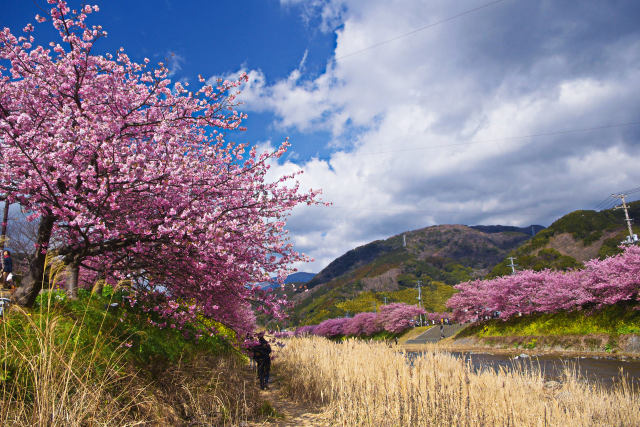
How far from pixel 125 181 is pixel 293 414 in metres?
6.72

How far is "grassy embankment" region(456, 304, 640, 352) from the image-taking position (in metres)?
21.9

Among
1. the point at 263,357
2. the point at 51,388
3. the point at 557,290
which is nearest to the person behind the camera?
the point at 51,388

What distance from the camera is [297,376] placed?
1146 cm

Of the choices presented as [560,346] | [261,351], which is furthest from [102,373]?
[560,346]

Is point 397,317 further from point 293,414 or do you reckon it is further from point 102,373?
point 102,373

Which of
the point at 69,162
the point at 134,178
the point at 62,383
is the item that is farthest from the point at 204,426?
the point at 69,162

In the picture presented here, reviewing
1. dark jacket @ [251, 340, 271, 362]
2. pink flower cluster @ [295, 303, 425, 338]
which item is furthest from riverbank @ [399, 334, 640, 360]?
pink flower cluster @ [295, 303, 425, 338]

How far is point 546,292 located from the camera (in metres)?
29.6

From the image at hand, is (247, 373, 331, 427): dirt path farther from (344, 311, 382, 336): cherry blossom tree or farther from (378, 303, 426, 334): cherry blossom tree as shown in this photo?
(344, 311, 382, 336): cherry blossom tree

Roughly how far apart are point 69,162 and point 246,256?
137 inches

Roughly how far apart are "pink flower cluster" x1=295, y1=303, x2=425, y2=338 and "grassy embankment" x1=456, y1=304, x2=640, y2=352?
21199mm

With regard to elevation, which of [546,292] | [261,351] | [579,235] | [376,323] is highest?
[579,235]

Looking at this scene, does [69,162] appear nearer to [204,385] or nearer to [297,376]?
[204,385]

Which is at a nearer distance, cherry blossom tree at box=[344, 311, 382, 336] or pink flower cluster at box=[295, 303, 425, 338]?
pink flower cluster at box=[295, 303, 425, 338]
